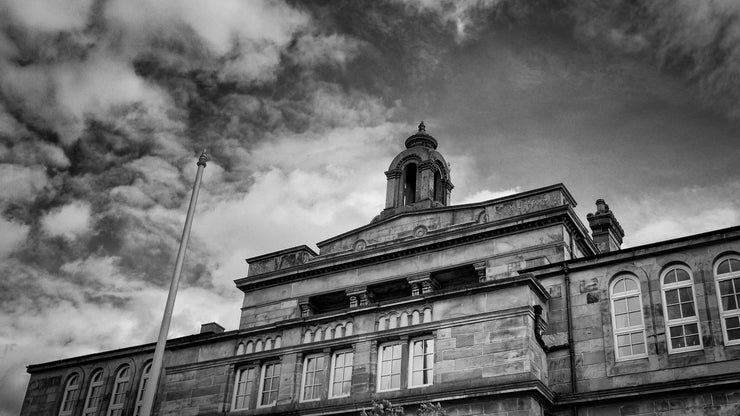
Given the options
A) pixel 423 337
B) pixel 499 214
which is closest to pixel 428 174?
pixel 499 214

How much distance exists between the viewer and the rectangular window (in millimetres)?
26344

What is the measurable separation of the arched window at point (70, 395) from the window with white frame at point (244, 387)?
1191 centimetres

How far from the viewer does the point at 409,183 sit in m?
45.1

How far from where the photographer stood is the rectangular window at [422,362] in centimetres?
2634

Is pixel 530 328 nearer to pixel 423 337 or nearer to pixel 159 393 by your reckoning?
pixel 423 337

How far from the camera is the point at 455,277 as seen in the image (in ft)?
122

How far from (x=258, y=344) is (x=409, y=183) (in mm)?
17029

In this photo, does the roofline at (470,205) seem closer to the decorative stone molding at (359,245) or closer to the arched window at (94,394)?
the decorative stone molding at (359,245)

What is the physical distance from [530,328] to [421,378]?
12.7 ft

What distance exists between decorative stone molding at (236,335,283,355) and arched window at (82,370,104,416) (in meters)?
10.4

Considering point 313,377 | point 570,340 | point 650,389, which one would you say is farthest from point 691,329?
point 313,377

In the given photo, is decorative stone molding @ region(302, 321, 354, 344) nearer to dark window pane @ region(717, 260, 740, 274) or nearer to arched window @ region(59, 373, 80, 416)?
dark window pane @ region(717, 260, 740, 274)

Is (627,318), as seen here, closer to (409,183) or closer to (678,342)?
(678,342)

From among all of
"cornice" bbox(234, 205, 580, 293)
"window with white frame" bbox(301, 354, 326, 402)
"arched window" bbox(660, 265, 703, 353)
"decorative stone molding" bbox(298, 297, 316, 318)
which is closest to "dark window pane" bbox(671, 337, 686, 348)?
"arched window" bbox(660, 265, 703, 353)
